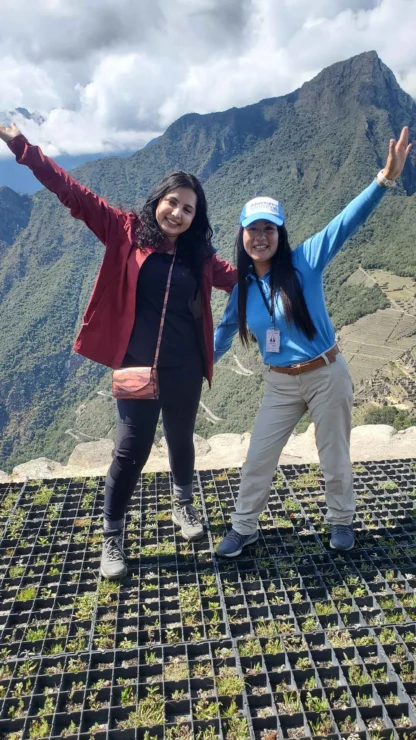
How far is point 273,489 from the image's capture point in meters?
4.31

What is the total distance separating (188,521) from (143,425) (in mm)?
1020

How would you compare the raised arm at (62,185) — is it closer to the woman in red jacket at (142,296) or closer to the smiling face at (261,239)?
the woman in red jacket at (142,296)

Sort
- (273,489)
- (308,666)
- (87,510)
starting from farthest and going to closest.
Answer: (273,489) → (87,510) → (308,666)

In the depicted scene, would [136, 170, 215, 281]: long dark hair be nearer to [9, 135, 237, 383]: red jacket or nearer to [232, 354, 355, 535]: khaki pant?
[9, 135, 237, 383]: red jacket

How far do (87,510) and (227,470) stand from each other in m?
1.39

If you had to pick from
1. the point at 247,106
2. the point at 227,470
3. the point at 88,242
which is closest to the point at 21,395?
the point at 88,242

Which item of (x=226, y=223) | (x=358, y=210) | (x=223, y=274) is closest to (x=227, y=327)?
(x=223, y=274)

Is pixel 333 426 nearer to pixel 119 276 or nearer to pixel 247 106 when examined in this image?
pixel 119 276

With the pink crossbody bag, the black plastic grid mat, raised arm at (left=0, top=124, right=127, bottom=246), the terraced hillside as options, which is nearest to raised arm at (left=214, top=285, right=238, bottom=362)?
the pink crossbody bag

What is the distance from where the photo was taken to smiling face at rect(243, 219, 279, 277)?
2.93 meters

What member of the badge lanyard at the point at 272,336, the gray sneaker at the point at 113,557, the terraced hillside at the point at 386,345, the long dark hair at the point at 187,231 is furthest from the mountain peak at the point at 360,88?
the gray sneaker at the point at 113,557

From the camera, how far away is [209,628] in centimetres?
282

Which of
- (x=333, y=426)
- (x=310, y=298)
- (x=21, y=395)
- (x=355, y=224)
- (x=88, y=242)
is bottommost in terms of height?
(x=21, y=395)

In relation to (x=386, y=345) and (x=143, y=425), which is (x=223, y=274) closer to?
(x=143, y=425)
